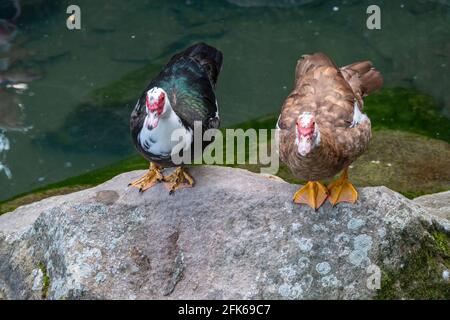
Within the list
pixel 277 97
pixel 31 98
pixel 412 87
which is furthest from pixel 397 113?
pixel 31 98

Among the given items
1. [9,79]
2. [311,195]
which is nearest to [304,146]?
[311,195]

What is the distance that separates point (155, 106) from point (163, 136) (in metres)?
0.27

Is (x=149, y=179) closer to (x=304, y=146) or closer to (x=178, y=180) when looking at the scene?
(x=178, y=180)

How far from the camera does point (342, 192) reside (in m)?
4.95

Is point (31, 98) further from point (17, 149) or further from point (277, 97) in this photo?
point (277, 97)

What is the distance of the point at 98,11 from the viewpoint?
11.5 meters

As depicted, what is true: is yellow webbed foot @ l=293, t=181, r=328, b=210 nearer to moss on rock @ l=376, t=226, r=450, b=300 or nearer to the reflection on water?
moss on rock @ l=376, t=226, r=450, b=300

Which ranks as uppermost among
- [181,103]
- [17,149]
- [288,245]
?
[181,103]

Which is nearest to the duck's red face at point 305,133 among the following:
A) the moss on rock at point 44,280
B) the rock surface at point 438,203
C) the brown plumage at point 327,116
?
the brown plumage at point 327,116

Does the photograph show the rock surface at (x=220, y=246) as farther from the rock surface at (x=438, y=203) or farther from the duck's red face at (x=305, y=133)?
the duck's red face at (x=305, y=133)

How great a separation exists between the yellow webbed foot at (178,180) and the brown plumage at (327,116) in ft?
2.34

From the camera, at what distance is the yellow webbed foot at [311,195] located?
192 inches

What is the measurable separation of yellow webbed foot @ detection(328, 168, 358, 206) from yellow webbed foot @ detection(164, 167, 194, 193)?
990mm
